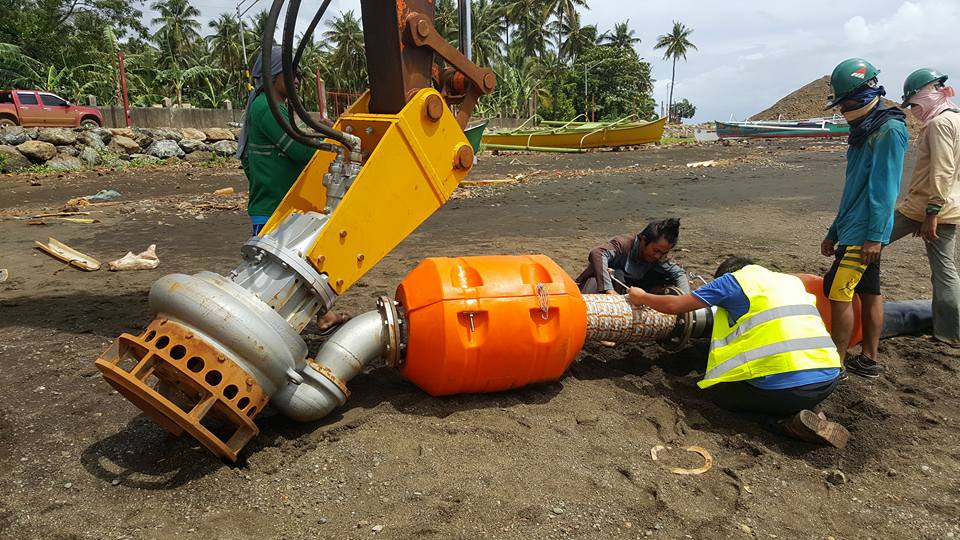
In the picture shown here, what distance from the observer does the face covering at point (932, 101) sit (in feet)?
13.5

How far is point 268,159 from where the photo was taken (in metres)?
3.81

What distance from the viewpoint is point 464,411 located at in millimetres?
3258

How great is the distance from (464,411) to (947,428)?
2.67 metres

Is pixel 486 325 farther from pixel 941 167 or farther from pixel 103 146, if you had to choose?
pixel 103 146

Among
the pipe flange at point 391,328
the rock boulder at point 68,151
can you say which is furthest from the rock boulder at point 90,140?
the pipe flange at point 391,328

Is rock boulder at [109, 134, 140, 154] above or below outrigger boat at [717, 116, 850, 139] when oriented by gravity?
below

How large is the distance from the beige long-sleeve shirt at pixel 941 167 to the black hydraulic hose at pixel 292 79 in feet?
12.9

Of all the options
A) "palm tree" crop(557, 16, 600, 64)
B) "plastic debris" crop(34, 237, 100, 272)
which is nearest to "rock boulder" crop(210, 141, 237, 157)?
"plastic debris" crop(34, 237, 100, 272)

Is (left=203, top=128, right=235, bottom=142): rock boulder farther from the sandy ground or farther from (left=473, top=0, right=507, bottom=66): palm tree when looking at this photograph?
(left=473, top=0, right=507, bottom=66): palm tree

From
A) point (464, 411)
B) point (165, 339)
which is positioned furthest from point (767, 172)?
point (165, 339)

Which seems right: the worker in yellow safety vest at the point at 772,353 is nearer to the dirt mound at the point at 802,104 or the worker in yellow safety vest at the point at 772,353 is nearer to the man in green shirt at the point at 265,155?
the man in green shirt at the point at 265,155

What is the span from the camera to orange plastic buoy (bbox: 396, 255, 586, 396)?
311 cm

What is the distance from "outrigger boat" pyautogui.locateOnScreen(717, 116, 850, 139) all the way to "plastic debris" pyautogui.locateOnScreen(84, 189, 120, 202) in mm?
37009

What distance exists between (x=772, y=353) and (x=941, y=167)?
2.16 metres
